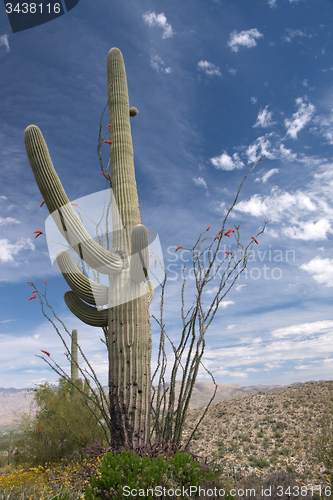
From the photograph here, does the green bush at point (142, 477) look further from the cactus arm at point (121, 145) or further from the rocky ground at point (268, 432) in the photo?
the rocky ground at point (268, 432)

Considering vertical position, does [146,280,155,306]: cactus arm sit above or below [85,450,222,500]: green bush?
above

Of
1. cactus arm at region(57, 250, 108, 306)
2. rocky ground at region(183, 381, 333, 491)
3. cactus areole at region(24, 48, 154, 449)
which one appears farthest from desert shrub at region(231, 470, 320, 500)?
rocky ground at region(183, 381, 333, 491)

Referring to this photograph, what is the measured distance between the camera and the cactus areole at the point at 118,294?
3453 millimetres

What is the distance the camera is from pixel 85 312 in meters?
4.18

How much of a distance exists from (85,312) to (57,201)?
5.11ft

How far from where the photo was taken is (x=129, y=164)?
4.90 meters

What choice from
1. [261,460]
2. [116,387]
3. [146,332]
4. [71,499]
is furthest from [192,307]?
[261,460]

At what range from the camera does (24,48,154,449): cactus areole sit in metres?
3.45

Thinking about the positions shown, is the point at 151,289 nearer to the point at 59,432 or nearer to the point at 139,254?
the point at 139,254

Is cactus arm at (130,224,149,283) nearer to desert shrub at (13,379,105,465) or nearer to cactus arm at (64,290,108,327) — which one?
cactus arm at (64,290,108,327)

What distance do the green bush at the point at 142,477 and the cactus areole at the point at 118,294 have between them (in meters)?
0.96

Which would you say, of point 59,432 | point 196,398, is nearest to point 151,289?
point 59,432

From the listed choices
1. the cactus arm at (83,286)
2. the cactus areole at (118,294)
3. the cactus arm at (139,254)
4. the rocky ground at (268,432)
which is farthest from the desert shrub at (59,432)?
the cactus arm at (139,254)

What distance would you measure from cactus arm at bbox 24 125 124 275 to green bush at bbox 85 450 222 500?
2.18 m
